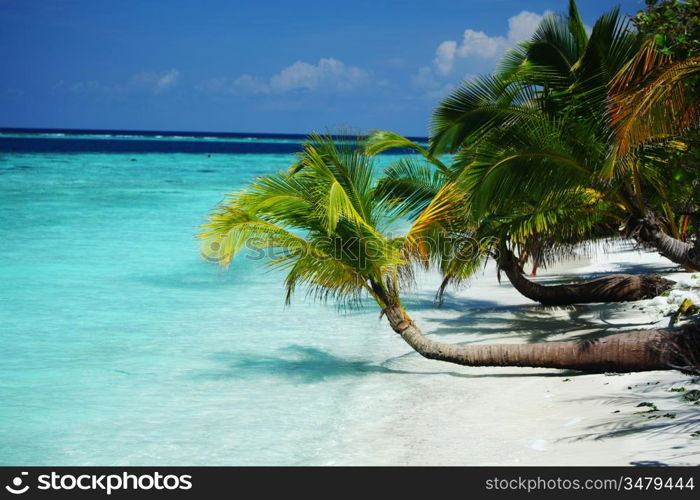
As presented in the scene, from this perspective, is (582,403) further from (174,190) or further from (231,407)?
(174,190)

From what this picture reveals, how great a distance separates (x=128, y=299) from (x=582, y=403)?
25.7ft

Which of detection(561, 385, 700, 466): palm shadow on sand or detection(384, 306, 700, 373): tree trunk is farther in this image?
→ detection(384, 306, 700, 373): tree trunk

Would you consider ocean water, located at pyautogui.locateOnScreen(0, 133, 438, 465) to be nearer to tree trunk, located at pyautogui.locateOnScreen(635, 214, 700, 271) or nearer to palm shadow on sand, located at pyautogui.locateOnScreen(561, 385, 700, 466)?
palm shadow on sand, located at pyautogui.locateOnScreen(561, 385, 700, 466)

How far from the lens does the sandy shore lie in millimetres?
5180

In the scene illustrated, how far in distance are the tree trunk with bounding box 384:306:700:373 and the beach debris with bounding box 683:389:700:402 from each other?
0.17 metres

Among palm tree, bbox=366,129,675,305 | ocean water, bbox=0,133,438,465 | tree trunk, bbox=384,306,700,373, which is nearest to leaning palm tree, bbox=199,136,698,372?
tree trunk, bbox=384,306,700,373

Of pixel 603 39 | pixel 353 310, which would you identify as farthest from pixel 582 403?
pixel 353 310

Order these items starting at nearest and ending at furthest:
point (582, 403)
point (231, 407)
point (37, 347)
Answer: point (582, 403) → point (231, 407) → point (37, 347)

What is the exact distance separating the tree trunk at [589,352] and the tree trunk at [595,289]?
238 cm

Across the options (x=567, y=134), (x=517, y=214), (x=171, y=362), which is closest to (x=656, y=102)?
(x=567, y=134)

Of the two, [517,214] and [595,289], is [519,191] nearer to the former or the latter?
[517,214]

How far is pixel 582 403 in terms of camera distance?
242 inches

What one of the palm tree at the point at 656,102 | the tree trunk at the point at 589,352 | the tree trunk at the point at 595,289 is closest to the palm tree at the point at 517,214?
the tree trunk at the point at 595,289

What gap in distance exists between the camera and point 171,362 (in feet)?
27.9
